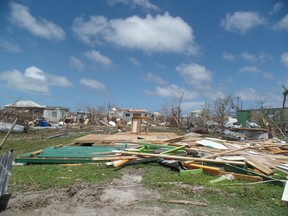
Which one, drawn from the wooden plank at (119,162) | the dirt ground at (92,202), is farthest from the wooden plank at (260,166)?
the wooden plank at (119,162)

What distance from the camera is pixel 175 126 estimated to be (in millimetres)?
35844

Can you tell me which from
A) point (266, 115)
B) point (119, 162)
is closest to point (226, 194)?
point (119, 162)

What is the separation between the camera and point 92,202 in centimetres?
516

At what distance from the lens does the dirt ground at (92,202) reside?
4793 mm

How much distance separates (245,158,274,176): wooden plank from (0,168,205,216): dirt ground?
2969 mm

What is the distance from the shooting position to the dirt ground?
4.79 m

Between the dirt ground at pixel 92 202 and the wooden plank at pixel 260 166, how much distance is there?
2969mm

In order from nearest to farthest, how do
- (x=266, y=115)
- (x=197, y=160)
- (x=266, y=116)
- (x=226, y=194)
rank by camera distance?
(x=226, y=194), (x=197, y=160), (x=266, y=116), (x=266, y=115)

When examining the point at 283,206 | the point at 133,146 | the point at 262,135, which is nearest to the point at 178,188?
Answer: the point at 283,206

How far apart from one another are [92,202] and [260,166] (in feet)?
14.6

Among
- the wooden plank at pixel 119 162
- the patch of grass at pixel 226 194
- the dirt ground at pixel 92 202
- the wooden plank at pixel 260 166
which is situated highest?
the wooden plank at pixel 260 166

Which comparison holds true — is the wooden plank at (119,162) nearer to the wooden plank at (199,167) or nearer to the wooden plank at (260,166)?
the wooden plank at (199,167)

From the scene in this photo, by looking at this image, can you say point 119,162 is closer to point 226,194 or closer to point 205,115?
point 226,194

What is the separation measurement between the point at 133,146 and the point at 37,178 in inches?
169
